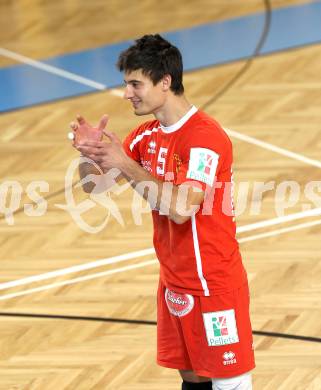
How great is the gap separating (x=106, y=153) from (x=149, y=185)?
0.22 metres

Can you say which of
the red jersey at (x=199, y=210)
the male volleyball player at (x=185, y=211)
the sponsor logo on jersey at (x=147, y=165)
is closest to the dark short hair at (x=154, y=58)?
the male volleyball player at (x=185, y=211)

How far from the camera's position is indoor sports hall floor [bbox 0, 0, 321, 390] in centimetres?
711

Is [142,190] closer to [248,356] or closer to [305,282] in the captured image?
[248,356]

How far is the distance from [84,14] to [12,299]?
7145mm

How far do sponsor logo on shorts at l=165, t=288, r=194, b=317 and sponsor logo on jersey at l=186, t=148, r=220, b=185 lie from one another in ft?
Answer: 1.92

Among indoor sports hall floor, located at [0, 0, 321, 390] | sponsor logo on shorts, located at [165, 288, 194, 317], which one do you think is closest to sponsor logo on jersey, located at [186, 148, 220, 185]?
sponsor logo on shorts, located at [165, 288, 194, 317]

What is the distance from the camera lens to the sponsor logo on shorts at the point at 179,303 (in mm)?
5448

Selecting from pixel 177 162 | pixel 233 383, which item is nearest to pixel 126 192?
pixel 233 383

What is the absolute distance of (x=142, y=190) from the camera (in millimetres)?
5039

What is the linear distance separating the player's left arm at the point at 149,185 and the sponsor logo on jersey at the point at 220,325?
55cm

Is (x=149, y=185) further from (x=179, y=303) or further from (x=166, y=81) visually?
(x=179, y=303)

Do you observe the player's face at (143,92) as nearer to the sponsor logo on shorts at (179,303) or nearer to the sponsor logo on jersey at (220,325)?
the sponsor logo on shorts at (179,303)

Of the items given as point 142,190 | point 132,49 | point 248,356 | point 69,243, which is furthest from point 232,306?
point 69,243

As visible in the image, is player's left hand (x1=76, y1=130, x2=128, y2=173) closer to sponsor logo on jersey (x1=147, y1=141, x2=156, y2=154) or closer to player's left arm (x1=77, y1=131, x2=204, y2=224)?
player's left arm (x1=77, y1=131, x2=204, y2=224)
